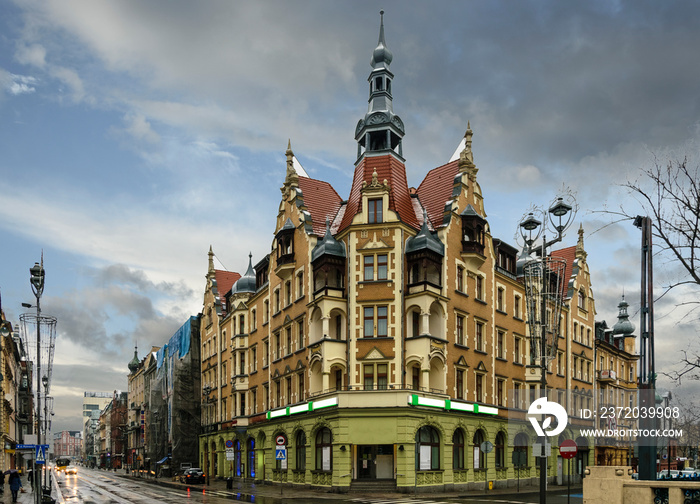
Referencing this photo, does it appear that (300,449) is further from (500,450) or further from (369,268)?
(500,450)

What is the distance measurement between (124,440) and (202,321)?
81168 mm

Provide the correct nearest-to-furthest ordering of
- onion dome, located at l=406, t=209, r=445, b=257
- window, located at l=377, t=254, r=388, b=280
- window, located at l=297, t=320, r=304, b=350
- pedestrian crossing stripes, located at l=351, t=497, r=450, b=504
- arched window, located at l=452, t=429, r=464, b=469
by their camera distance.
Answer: pedestrian crossing stripes, located at l=351, t=497, r=450, b=504, onion dome, located at l=406, t=209, r=445, b=257, window, located at l=377, t=254, r=388, b=280, arched window, located at l=452, t=429, r=464, b=469, window, located at l=297, t=320, r=304, b=350

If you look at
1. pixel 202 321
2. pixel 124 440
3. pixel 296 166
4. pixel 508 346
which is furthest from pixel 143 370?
pixel 508 346

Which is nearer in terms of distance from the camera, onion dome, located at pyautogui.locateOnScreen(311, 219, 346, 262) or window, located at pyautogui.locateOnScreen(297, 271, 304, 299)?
onion dome, located at pyautogui.locateOnScreen(311, 219, 346, 262)

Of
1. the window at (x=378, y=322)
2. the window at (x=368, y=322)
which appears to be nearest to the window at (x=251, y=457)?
the window at (x=368, y=322)

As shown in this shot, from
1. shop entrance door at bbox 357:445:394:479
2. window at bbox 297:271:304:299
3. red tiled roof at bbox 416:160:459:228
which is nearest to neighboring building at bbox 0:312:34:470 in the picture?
window at bbox 297:271:304:299

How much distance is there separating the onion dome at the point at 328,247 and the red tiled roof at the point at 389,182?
4.01ft

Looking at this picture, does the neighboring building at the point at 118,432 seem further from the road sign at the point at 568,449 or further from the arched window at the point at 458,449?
the road sign at the point at 568,449

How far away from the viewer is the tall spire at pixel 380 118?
159 feet

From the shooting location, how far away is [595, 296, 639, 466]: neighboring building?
221ft

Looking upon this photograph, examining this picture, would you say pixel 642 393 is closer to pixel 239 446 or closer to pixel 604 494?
pixel 604 494

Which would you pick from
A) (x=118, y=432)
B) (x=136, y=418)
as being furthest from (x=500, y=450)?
(x=118, y=432)

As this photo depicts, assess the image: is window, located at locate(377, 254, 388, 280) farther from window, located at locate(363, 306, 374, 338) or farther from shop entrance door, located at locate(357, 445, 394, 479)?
shop entrance door, located at locate(357, 445, 394, 479)

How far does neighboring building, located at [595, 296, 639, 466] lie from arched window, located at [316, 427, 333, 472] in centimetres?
3496
